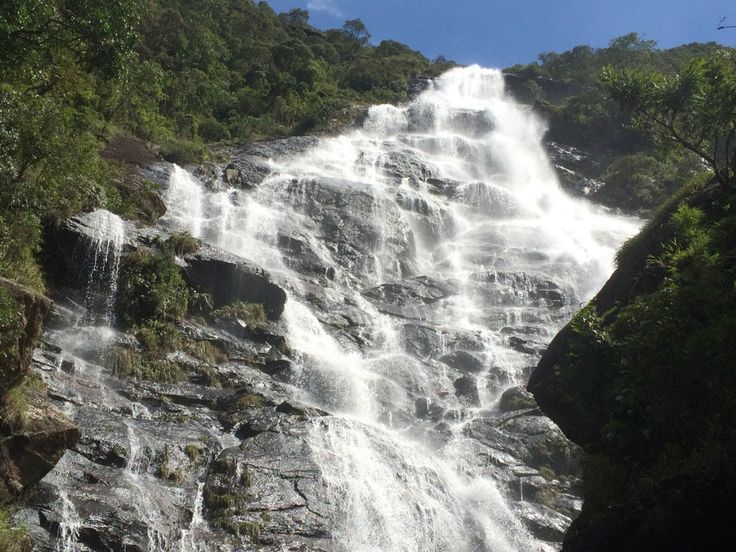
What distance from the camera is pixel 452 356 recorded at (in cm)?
2095

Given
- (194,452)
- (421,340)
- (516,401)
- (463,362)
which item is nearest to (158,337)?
(194,452)

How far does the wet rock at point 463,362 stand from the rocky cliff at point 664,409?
9710 mm

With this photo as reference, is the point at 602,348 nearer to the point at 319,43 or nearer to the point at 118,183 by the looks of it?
the point at 118,183

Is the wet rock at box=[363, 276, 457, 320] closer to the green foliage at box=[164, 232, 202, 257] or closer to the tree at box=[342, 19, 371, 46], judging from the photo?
the green foliage at box=[164, 232, 202, 257]

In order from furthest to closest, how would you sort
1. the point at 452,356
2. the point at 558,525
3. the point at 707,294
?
the point at 452,356 → the point at 558,525 → the point at 707,294

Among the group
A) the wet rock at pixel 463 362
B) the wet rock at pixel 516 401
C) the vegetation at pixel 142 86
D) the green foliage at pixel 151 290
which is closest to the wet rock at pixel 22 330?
the vegetation at pixel 142 86

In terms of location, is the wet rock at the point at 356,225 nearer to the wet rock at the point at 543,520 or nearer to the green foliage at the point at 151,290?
the green foliage at the point at 151,290

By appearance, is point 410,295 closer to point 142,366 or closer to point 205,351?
point 205,351

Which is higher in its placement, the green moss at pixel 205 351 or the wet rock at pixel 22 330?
the green moss at pixel 205 351

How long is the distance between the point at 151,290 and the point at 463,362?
31.8 feet

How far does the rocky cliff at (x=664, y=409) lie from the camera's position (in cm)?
644

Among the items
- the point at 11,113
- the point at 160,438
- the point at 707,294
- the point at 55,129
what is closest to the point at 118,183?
the point at 55,129

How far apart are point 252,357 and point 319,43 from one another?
5019 cm

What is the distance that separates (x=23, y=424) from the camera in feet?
31.8
